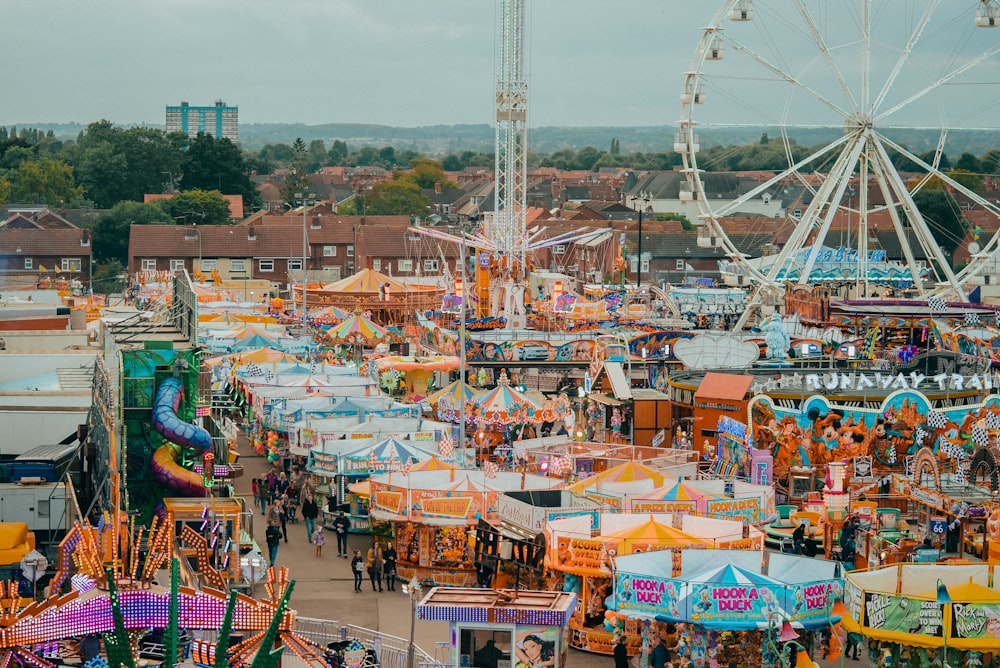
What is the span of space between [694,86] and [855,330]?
349 inches

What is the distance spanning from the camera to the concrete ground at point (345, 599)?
22.0 m

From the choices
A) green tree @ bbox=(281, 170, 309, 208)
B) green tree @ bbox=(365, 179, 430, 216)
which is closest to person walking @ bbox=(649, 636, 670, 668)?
green tree @ bbox=(365, 179, 430, 216)

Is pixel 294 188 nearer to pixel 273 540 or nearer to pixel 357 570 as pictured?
pixel 273 540

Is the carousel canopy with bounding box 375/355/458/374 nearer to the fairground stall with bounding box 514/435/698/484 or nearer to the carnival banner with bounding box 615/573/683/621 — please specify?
the fairground stall with bounding box 514/435/698/484

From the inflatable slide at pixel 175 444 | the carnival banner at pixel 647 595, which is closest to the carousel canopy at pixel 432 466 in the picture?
the inflatable slide at pixel 175 444

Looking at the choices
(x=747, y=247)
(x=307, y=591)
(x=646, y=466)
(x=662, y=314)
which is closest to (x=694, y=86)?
(x=662, y=314)

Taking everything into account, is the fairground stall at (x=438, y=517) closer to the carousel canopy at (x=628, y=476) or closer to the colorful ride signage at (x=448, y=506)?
the colorful ride signage at (x=448, y=506)

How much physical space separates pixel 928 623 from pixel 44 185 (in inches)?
4532

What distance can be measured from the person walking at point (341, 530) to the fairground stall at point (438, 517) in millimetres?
1831

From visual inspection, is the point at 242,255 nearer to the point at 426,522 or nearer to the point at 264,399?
the point at 264,399

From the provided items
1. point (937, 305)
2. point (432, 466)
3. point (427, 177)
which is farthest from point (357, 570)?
point (427, 177)

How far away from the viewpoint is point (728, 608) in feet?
63.2

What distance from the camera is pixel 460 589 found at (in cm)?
1945

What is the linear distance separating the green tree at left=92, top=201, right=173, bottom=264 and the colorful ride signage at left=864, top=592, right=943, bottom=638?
8679 centimetres
